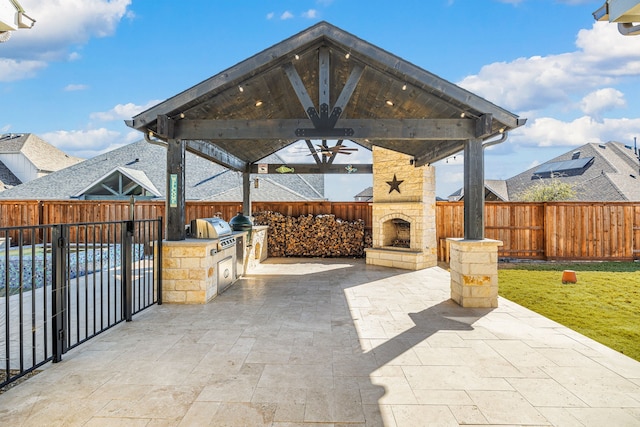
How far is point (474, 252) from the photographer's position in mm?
5223

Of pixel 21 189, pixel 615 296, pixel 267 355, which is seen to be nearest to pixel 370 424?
pixel 267 355

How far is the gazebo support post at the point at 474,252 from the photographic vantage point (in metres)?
5.22

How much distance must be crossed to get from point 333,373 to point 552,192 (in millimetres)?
19434

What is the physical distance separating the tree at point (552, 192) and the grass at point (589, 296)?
8.93 m

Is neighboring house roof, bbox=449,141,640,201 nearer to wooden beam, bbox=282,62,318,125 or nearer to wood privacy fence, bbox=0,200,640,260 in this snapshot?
wood privacy fence, bbox=0,200,640,260

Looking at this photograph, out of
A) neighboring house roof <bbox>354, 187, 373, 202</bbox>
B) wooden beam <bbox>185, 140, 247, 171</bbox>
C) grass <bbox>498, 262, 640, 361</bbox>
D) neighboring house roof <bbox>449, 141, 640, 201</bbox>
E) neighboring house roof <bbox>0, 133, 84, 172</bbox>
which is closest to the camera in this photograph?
grass <bbox>498, 262, 640, 361</bbox>

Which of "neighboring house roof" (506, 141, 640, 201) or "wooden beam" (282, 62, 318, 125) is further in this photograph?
"neighboring house roof" (506, 141, 640, 201)

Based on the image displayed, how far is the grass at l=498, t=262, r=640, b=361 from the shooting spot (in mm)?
4273

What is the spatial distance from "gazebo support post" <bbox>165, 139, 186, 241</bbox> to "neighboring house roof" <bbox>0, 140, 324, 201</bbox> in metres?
8.45

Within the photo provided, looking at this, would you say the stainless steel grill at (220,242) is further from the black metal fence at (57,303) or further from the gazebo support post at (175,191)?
the black metal fence at (57,303)

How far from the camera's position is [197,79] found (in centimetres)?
530

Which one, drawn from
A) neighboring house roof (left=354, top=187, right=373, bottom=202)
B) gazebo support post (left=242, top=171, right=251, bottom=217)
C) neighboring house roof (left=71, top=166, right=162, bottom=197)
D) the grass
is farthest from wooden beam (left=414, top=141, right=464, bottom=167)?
neighboring house roof (left=354, top=187, right=373, bottom=202)

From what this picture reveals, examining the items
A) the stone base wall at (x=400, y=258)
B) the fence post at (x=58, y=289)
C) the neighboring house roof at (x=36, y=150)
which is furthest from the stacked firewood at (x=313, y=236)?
the neighboring house roof at (x=36, y=150)

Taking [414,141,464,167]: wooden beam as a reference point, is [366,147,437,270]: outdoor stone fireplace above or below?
below
